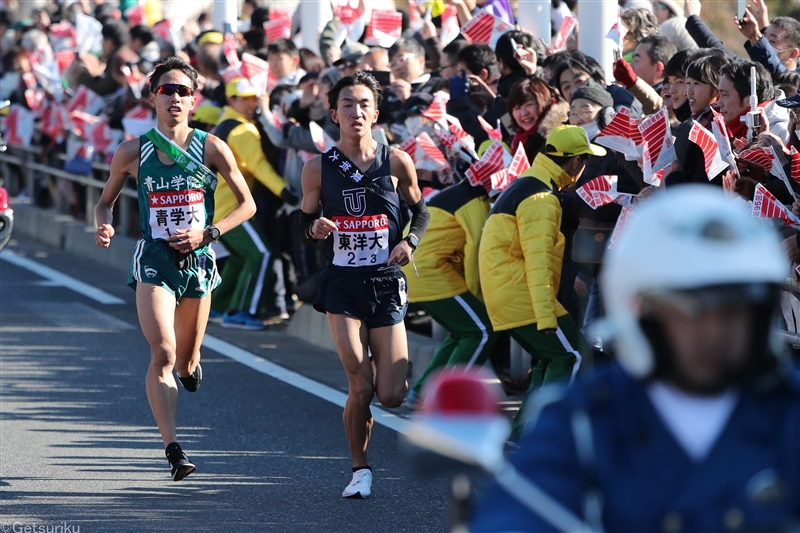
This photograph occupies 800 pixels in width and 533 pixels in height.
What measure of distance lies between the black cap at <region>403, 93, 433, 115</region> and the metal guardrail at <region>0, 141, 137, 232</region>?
15.9 feet

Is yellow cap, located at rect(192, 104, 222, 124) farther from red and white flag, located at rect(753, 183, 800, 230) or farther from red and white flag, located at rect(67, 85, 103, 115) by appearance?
red and white flag, located at rect(753, 183, 800, 230)

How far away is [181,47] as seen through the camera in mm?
17594

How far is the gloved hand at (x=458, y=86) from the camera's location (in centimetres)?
986

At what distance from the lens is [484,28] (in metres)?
10.7

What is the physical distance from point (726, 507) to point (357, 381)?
427 cm

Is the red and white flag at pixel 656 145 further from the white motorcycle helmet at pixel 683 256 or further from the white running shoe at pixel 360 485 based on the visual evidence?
the white motorcycle helmet at pixel 683 256

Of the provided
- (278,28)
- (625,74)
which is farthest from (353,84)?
(278,28)

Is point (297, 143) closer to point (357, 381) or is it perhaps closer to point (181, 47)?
point (357, 381)

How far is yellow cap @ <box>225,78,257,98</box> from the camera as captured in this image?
36.5ft

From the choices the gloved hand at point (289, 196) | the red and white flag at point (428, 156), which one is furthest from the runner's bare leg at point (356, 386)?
the gloved hand at point (289, 196)

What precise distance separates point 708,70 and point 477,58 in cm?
327

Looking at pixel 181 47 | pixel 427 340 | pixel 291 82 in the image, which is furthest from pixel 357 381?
pixel 181 47

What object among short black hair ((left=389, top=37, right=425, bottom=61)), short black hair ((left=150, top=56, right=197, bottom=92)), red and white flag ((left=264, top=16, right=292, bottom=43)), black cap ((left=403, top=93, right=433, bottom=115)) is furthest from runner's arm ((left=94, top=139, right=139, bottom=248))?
red and white flag ((left=264, top=16, right=292, bottom=43))

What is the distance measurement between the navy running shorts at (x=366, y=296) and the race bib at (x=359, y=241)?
6cm
